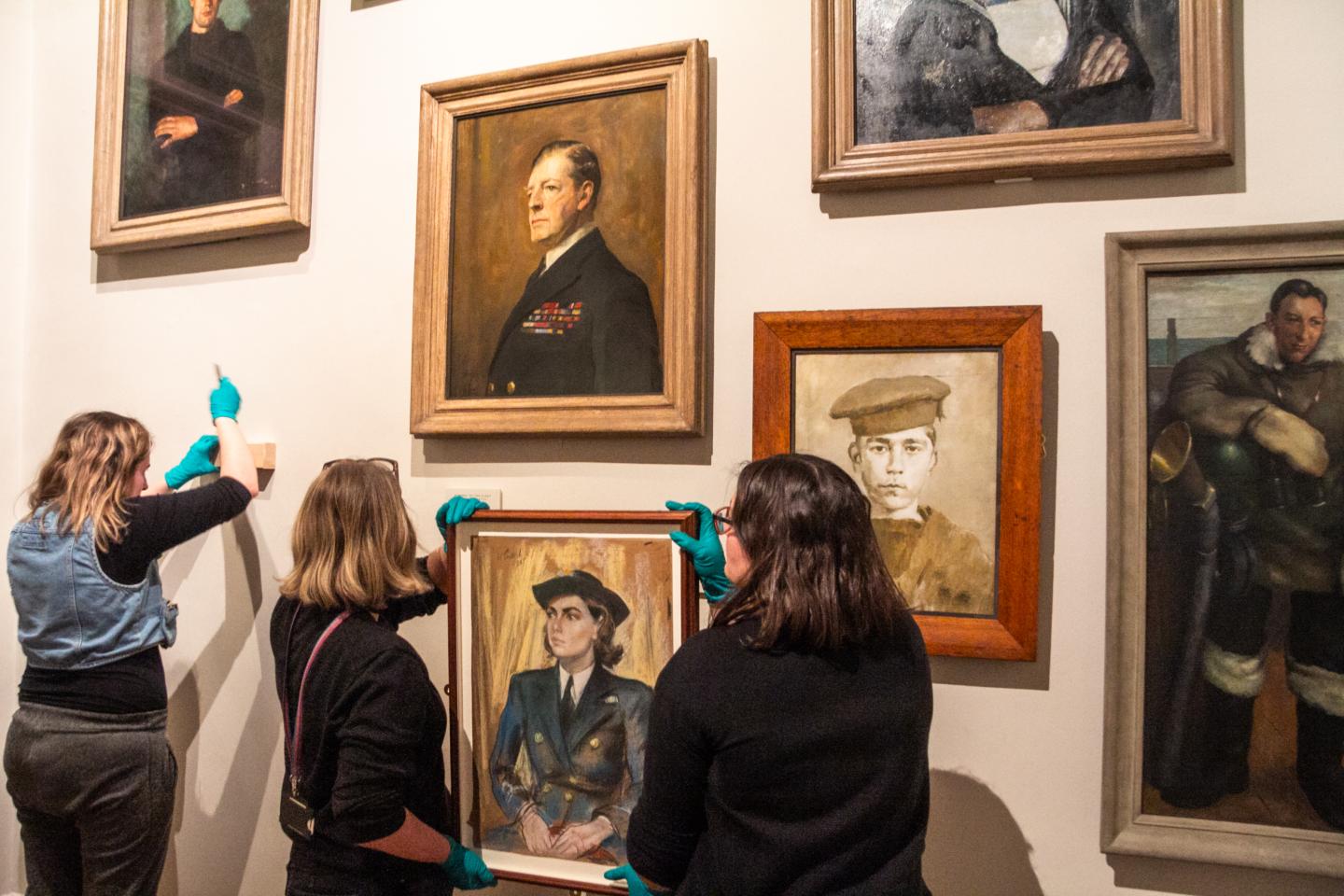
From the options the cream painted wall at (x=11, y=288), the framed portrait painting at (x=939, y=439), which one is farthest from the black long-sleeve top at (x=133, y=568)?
the framed portrait painting at (x=939, y=439)

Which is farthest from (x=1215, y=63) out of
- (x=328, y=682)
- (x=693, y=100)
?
(x=328, y=682)

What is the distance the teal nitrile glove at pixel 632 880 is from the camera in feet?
5.32

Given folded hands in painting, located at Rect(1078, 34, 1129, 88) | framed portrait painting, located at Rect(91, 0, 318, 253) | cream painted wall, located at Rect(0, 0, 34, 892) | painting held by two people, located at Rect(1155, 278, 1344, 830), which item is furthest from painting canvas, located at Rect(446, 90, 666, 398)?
cream painted wall, located at Rect(0, 0, 34, 892)

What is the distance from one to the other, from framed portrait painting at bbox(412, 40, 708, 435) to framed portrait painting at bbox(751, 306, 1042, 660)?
248 millimetres

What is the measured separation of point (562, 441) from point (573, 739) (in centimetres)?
67

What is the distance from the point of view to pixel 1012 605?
171 cm

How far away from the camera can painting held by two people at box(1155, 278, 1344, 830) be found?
156 centimetres

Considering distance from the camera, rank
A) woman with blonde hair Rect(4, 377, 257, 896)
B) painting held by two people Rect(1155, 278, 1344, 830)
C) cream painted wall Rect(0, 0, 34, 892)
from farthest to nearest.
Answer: cream painted wall Rect(0, 0, 34, 892) < woman with blonde hair Rect(4, 377, 257, 896) < painting held by two people Rect(1155, 278, 1344, 830)

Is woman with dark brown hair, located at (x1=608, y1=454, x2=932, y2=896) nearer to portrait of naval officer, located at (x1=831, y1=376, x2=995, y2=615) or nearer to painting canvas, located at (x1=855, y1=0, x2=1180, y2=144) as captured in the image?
portrait of naval officer, located at (x1=831, y1=376, x2=995, y2=615)

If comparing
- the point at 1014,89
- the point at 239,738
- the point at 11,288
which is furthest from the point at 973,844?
the point at 11,288

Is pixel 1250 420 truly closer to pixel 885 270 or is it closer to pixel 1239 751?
pixel 1239 751

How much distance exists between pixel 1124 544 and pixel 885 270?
70 cm

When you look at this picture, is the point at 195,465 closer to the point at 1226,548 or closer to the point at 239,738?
the point at 239,738

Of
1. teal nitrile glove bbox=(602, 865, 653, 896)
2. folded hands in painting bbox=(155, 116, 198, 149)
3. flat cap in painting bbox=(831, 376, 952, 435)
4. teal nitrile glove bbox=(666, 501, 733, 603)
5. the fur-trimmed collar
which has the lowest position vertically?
teal nitrile glove bbox=(602, 865, 653, 896)
